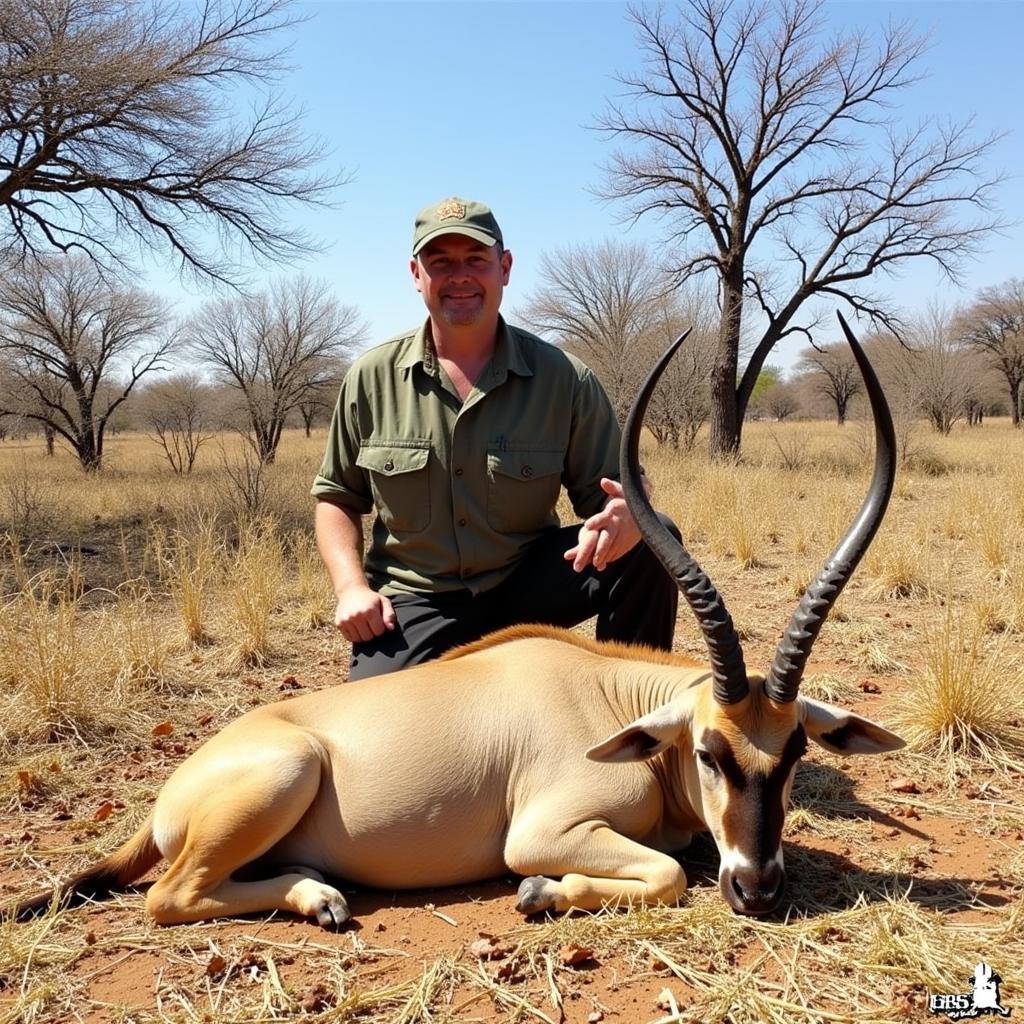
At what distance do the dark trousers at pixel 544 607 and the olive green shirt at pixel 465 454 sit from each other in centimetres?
11

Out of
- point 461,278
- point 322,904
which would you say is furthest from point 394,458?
point 322,904

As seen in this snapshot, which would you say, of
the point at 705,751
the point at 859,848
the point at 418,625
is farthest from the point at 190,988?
the point at 859,848

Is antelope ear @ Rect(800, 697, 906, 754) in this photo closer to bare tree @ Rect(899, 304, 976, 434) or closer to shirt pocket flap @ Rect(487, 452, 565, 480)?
shirt pocket flap @ Rect(487, 452, 565, 480)

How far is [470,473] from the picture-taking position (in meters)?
4.95

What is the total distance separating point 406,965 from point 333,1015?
0.34 metres

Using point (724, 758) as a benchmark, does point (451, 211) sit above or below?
above

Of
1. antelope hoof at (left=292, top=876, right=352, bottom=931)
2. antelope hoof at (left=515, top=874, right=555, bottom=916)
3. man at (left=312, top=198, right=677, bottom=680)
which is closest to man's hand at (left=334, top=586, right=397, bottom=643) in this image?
man at (left=312, top=198, right=677, bottom=680)

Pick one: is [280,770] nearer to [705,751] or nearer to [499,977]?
[499,977]

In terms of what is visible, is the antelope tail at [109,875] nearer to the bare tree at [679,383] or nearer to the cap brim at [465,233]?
the cap brim at [465,233]

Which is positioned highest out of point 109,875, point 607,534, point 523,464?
point 523,464

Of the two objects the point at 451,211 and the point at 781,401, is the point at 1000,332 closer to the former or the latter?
the point at 781,401

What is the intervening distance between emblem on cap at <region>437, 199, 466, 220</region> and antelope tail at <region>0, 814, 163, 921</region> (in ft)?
10.5

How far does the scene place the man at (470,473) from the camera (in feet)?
16.0

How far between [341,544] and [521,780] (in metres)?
1.92
